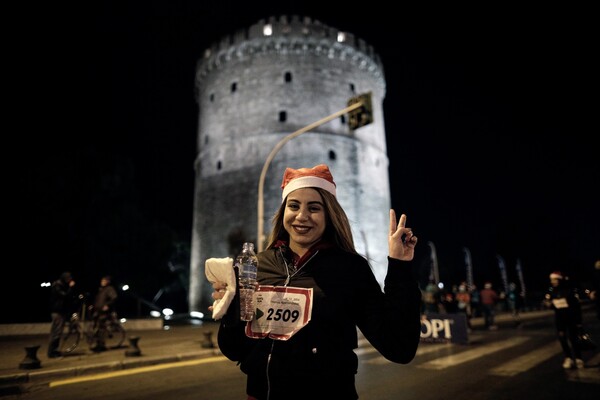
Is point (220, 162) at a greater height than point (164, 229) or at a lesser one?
greater

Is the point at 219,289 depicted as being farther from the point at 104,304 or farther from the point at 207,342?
the point at 104,304

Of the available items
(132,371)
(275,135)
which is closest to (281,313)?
(132,371)

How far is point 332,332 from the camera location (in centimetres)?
193

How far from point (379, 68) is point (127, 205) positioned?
20951 millimetres

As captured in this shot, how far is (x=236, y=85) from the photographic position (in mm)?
27984

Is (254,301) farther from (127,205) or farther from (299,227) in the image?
(127,205)

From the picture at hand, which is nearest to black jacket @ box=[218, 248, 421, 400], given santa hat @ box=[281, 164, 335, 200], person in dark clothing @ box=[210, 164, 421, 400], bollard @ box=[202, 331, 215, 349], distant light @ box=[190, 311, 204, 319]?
person in dark clothing @ box=[210, 164, 421, 400]

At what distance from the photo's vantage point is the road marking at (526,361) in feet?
22.0

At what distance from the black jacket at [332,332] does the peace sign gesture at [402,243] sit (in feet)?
0.13

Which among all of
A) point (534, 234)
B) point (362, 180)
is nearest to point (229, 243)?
point (362, 180)

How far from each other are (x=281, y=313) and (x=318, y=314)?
7.4 inches

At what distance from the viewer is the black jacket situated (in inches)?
72.1

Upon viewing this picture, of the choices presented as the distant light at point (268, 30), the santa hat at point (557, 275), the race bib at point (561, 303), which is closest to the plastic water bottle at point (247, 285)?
the race bib at point (561, 303)

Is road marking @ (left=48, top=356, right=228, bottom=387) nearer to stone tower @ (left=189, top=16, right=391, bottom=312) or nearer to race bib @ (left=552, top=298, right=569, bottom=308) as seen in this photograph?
race bib @ (left=552, top=298, right=569, bottom=308)
